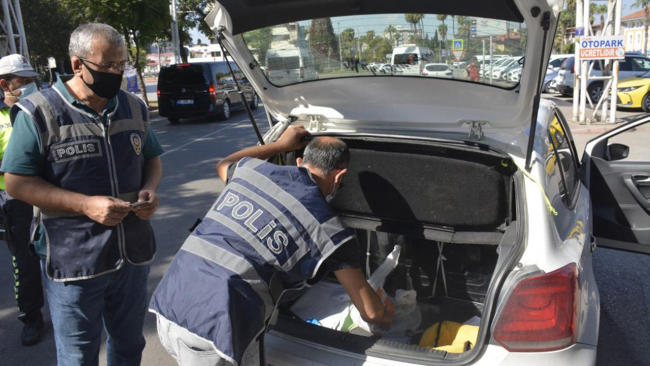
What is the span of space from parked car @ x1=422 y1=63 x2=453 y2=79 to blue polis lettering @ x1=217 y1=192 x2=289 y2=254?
1.25 meters


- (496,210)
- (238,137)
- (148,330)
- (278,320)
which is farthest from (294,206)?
(238,137)

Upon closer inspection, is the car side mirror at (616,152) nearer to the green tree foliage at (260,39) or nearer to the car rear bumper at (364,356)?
the car rear bumper at (364,356)

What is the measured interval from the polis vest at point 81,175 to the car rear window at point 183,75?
13775mm

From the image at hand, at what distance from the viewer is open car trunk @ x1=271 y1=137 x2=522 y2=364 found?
2516 millimetres

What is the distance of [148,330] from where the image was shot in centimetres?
370

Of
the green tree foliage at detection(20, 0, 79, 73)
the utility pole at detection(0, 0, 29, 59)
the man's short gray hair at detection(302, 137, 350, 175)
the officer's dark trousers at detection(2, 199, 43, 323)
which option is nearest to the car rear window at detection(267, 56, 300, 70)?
the man's short gray hair at detection(302, 137, 350, 175)

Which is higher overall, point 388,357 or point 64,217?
point 64,217

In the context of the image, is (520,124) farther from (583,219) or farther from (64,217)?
(64,217)

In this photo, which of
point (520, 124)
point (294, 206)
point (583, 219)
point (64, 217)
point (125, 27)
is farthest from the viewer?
point (125, 27)

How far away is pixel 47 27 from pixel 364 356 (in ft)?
90.9

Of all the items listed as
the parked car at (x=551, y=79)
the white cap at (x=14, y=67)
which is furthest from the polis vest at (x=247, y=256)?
the parked car at (x=551, y=79)

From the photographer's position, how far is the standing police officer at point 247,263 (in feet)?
5.95

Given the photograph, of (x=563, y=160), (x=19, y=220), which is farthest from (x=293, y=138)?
(x=19, y=220)

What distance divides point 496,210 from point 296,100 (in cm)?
123
